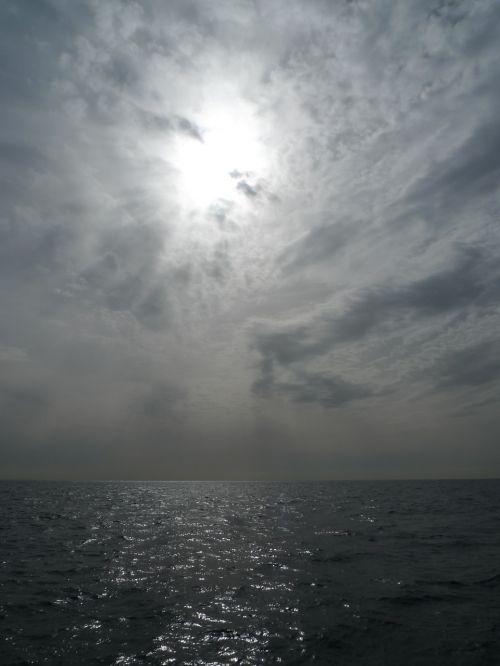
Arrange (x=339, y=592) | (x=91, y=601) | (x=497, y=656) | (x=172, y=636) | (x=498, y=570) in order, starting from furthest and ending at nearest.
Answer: (x=498, y=570)
(x=339, y=592)
(x=91, y=601)
(x=172, y=636)
(x=497, y=656)

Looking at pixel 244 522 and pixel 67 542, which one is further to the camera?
pixel 244 522

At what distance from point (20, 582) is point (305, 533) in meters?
20.0

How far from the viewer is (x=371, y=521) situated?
37.9 metres

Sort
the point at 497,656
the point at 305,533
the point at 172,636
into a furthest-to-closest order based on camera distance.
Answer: the point at 305,533
the point at 172,636
the point at 497,656

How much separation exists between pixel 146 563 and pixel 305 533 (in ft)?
46.8

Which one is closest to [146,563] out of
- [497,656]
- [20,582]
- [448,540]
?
[20,582]

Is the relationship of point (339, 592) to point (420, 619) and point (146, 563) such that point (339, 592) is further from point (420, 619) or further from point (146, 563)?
point (146, 563)

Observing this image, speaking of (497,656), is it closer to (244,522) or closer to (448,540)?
(448,540)

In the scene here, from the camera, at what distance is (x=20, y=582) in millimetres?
17109

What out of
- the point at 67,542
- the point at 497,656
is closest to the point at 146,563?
the point at 67,542

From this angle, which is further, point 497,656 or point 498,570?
point 498,570

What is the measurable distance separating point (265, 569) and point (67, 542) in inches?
582

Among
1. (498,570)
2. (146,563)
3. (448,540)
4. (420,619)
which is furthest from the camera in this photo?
(448,540)

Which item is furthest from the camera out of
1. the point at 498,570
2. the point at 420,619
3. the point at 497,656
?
the point at 498,570
